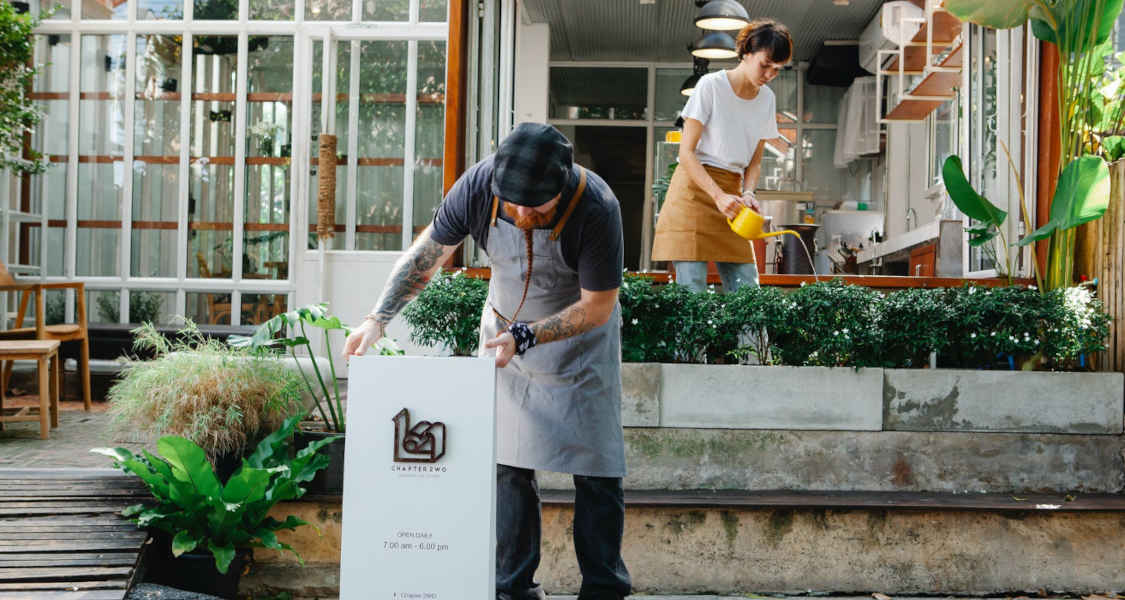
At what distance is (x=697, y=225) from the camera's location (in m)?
4.08

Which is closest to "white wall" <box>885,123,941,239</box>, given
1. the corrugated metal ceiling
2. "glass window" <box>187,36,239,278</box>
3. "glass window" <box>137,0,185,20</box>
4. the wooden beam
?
the corrugated metal ceiling

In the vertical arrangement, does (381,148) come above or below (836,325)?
above

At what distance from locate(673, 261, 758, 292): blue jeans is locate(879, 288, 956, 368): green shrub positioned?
1.86ft

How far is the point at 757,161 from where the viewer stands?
420 cm

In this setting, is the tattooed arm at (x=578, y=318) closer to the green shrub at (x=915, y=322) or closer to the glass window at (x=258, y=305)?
the green shrub at (x=915, y=322)

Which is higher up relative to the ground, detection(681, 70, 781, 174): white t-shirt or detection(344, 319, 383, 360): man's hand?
detection(681, 70, 781, 174): white t-shirt

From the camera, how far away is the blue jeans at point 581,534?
280cm

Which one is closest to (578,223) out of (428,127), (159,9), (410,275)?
(410,275)

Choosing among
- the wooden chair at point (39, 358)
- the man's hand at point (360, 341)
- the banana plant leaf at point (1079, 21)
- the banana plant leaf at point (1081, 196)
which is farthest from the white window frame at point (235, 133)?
the man's hand at point (360, 341)

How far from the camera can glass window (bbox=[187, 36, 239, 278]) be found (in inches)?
279

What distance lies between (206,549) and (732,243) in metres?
2.40

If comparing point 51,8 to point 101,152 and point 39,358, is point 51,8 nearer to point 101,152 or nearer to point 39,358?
point 101,152

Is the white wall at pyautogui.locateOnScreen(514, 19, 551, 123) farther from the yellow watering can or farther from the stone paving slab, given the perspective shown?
the yellow watering can

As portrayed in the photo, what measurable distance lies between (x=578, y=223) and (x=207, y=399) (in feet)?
6.43
